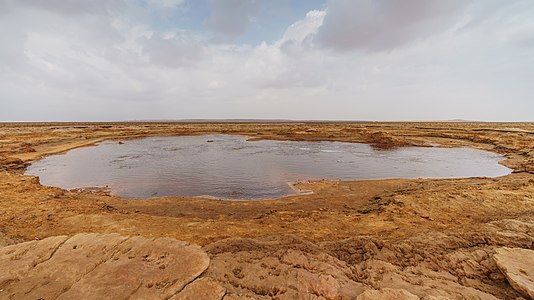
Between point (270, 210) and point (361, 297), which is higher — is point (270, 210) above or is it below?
below

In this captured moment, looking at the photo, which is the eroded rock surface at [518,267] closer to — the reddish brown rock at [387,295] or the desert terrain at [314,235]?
the desert terrain at [314,235]

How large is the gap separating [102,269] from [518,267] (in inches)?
302

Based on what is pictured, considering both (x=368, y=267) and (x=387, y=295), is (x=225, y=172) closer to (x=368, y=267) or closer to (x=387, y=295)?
(x=368, y=267)

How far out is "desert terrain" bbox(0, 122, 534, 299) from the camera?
4.42 meters

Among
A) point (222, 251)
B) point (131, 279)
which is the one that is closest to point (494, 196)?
point (222, 251)

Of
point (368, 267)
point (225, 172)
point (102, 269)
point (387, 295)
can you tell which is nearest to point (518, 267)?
point (368, 267)

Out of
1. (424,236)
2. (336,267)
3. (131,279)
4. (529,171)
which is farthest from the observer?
(529,171)

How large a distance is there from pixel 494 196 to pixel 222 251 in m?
10.7

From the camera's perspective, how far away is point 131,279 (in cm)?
435

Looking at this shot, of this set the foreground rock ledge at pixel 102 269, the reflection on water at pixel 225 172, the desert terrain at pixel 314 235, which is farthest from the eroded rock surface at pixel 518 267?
the reflection on water at pixel 225 172

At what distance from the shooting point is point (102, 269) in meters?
4.61

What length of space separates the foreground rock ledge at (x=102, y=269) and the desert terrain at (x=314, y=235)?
43mm

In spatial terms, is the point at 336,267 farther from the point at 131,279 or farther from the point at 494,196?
the point at 494,196

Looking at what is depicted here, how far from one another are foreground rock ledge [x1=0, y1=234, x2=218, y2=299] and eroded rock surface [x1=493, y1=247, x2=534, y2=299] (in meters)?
4.96
